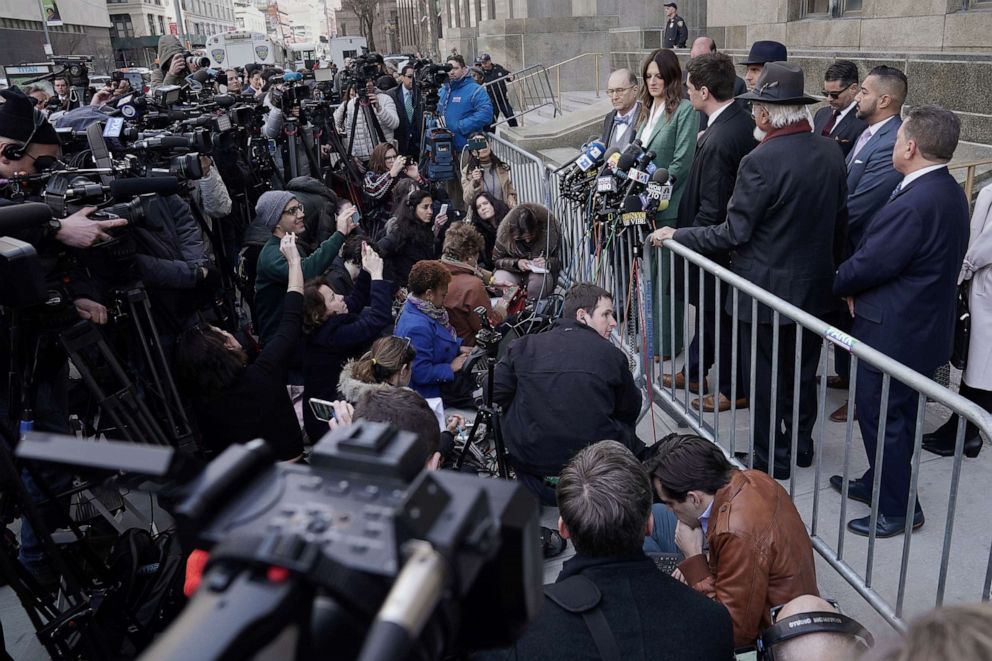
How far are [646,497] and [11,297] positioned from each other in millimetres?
2172

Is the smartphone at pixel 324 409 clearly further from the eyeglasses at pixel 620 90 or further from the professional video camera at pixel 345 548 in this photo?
the eyeglasses at pixel 620 90

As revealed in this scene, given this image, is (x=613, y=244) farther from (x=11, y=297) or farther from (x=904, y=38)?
(x=904, y=38)

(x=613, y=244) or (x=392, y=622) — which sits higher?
(x=392, y=622)

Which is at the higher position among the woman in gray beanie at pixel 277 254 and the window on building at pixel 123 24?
the window on building at pixel 123 24

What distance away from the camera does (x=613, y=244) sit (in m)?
4.75

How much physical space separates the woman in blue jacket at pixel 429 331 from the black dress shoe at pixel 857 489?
2.05 metres

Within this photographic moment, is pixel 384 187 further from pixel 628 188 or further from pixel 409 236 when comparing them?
pixel 628 188

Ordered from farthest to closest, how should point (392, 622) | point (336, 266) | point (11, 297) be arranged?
1. point (336, 266)
2. point (11, 297)
3. point (392, 622)

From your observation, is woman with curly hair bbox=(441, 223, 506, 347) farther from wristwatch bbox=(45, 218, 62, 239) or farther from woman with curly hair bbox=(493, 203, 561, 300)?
wristwatch bbox=(45, 218, 62, 239)

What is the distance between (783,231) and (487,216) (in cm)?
330

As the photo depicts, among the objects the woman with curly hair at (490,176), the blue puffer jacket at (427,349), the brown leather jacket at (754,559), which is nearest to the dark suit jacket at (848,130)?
the blue puffer jacket at (427,349)

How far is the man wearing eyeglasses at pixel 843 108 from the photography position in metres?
4.96

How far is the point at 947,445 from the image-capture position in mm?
3742

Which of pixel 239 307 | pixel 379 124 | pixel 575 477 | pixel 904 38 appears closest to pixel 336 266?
pixel 239 307
